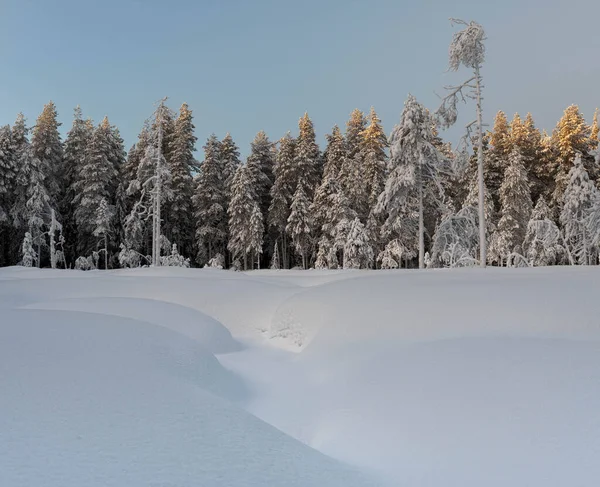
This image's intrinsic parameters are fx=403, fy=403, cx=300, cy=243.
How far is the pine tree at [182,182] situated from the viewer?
1444 inches

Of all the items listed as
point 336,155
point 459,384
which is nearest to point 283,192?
point 336,155

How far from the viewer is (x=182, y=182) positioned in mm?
36844

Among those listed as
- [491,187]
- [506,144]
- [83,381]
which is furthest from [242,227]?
[83,381]

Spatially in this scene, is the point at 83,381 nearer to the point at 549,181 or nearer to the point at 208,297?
the point at 208,297

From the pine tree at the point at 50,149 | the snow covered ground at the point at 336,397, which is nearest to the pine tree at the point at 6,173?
the pine tree at the point at 50,149

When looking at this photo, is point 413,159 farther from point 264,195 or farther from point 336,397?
point 336,397

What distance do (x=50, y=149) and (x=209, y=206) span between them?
50.7ft

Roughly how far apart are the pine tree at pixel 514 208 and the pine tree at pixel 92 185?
3245cm

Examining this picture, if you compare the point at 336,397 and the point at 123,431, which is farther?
the point at 336,397

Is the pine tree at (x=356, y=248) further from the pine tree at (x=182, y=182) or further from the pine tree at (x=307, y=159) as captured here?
the pine tree at (x=182, y=182)

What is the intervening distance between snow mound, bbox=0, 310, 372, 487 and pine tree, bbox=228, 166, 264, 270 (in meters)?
27.4

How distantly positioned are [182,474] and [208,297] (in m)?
11.2

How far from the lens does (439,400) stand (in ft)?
16.0

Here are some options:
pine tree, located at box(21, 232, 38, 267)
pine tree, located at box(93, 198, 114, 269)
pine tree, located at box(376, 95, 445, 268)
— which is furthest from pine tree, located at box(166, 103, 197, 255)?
pine tree, located at box(376, 95, 445, 268)
